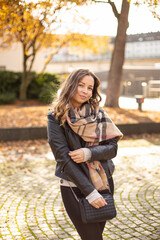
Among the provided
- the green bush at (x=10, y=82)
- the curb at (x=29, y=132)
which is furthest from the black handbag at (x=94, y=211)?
the green bush at (x=10, y=82)

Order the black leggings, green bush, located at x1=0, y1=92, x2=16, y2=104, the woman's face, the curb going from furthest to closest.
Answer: green bush, located at x1=0, y1=92, x2=16, y2=104 < the curb < the woman's face < the black leggings

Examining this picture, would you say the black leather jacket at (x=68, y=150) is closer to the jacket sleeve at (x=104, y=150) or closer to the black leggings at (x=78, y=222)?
the jacket sleeve at (x=104, y=150)

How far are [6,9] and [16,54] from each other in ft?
71.4

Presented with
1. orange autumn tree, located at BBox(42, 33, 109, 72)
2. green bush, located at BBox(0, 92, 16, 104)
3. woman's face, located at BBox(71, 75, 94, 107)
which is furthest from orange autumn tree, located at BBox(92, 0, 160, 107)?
woman's face, located at BBox(71, 75, 94, 107)

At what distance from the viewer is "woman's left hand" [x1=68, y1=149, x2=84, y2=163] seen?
2672 mm

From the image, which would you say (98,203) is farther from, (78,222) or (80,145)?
(80,145)

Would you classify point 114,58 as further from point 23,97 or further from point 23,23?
point 23,97

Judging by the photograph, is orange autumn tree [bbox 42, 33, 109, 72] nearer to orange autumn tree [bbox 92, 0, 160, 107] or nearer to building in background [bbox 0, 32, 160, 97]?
building in background [bbox 0, 32, 160, 97]

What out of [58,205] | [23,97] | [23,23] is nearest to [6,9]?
[23,23]

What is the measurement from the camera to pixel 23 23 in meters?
13.2

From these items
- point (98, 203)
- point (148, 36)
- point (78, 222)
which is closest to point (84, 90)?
point (98, 203)

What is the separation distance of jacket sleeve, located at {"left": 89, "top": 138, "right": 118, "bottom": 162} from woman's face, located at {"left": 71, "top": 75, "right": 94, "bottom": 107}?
407 millimetres

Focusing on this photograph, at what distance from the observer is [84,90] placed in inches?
111

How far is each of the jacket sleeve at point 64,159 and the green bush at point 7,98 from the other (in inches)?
738
